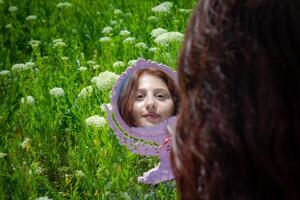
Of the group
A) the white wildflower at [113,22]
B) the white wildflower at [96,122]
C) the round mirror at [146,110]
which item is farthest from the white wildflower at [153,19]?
the round mirror at [146,110]

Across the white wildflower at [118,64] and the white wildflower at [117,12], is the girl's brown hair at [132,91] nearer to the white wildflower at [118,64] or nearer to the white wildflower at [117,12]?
the white wildflower at [118,64]

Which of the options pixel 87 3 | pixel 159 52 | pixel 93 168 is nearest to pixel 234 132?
pixel 93 168

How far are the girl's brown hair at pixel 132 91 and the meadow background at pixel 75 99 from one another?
9.8 inches

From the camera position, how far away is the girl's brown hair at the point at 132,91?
300cm

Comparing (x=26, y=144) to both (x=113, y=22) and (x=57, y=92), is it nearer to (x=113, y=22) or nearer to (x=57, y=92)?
(x=57, y=92)

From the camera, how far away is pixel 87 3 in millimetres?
6496

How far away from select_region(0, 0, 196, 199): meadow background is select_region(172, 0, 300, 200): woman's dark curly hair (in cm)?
140

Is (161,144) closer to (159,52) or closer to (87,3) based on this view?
(159,52)

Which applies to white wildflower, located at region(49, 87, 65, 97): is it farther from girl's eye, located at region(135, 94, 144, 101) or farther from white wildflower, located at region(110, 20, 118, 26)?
white wildflower, located at region(110, 20, 118, 26)

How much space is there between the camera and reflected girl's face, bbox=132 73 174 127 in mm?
2986

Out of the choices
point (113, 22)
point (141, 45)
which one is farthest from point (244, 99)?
point (113, 22)

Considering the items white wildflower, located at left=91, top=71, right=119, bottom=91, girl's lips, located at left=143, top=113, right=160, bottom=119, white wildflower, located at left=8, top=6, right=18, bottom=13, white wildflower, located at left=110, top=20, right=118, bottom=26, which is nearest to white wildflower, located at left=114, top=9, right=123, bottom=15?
white wildflower, located at left=110, top=20, right=118, bottom=26

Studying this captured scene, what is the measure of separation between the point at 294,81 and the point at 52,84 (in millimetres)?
3015

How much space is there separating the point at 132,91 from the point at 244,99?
1507 mm
